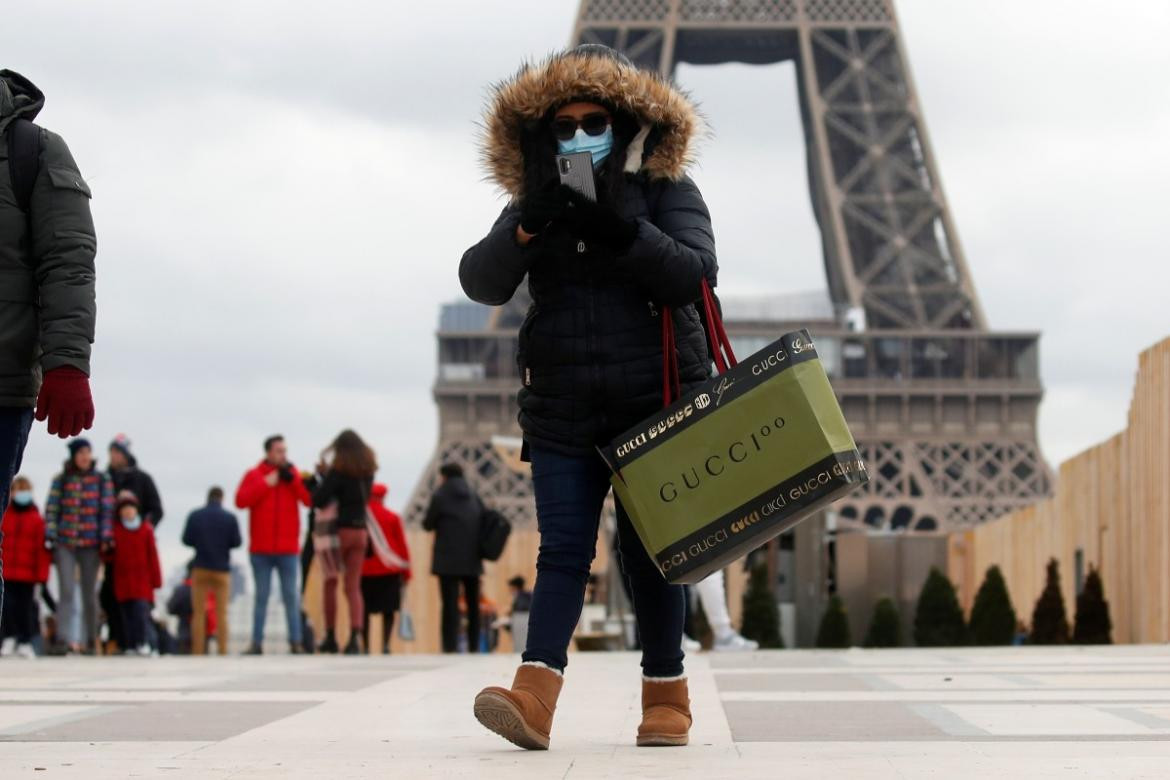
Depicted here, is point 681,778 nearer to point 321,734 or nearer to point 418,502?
point 321,734

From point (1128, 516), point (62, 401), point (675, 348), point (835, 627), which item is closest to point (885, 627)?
point (835, 627)

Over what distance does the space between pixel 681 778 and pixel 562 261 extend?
1.47 m

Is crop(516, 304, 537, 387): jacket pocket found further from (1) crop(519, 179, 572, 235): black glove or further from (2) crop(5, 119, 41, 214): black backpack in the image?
(2) crop(5, 119, 41, 214): black backpack

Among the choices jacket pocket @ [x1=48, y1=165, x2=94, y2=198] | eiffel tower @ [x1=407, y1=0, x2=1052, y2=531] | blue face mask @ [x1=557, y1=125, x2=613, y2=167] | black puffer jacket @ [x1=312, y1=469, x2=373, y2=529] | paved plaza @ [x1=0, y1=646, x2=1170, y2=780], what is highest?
eiffel tower @ [x1=407, y1=0, x2=1052, y2=531]

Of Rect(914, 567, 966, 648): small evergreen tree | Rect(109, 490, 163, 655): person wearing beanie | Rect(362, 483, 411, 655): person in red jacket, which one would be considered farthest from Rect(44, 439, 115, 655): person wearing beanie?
Rect(914, 567, 966, 648): small evergreen tree

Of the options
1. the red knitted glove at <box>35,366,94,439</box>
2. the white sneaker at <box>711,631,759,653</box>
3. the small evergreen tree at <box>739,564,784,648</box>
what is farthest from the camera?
the small evergreen tree at <box>739,564,784,648</box>

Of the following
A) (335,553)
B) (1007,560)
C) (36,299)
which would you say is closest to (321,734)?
(36,299)

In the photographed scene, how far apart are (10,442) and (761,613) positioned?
54.3 ft

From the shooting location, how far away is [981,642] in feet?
65.9

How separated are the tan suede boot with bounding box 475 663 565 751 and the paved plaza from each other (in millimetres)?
72

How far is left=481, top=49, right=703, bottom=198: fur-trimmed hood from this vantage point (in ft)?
16.6

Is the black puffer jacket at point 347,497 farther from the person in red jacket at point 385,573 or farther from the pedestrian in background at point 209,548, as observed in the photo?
the pedestrian in background at point 209,548

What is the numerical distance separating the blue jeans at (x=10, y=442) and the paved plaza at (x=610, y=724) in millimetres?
614

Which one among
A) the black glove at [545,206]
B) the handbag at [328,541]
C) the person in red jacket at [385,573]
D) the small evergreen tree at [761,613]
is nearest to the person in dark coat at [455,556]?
the person in red jacket at [385,573]
